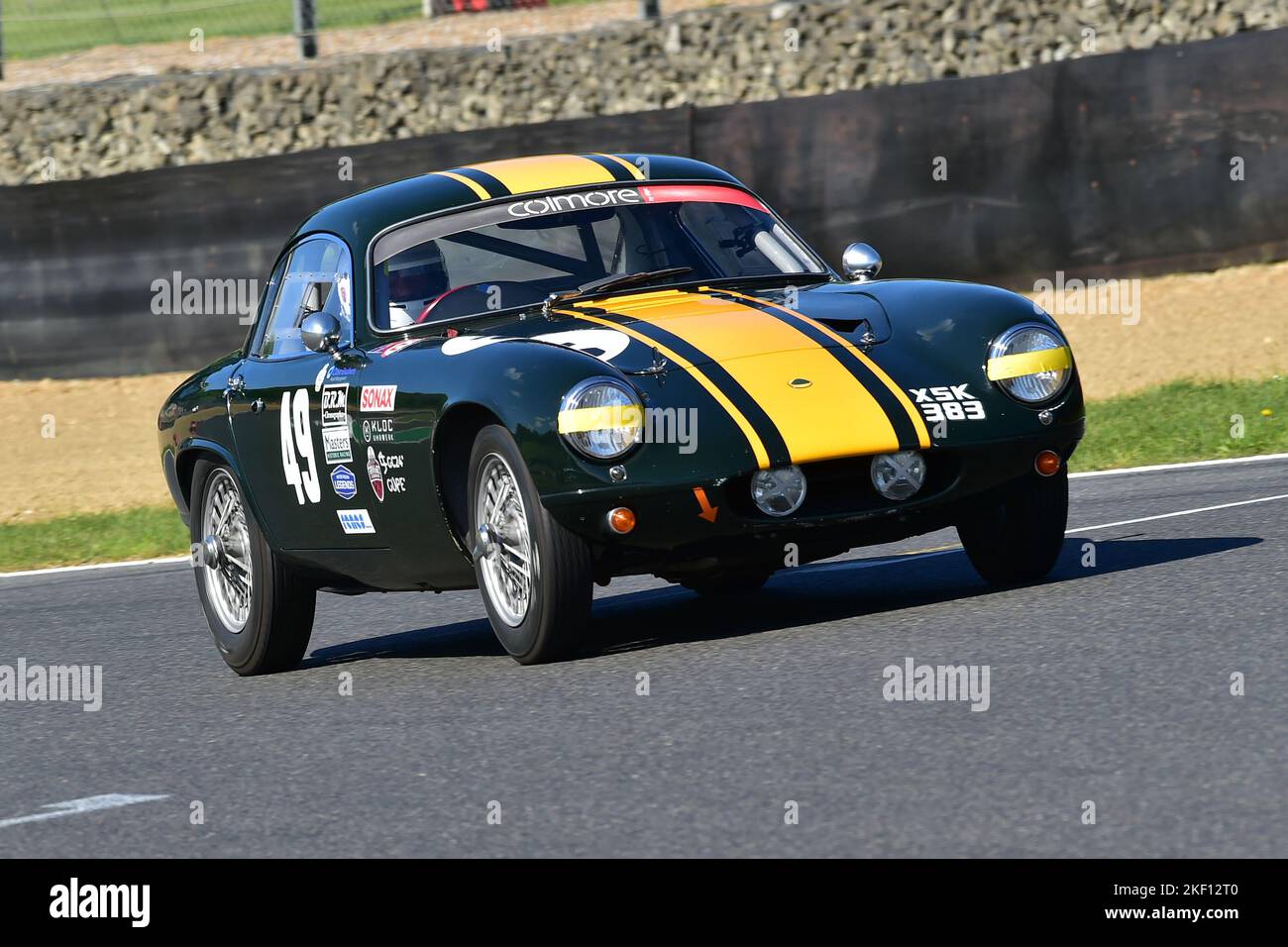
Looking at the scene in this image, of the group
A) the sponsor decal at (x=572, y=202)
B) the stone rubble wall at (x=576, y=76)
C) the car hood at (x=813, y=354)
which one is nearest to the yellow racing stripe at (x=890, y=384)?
the car hood at (x=813, y=354)

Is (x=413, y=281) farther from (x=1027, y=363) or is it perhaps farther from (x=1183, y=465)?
(x=1183, y=465)

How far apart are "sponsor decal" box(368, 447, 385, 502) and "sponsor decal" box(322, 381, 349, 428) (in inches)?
7.2

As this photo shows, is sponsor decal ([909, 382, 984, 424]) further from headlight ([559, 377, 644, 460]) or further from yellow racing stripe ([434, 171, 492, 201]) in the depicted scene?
yellow racing stripe ([434, 171, 492, 201])

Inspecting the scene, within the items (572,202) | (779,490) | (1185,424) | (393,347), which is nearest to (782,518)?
(779,490)

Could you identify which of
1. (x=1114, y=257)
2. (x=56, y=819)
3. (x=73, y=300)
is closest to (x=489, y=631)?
(x=56, y=819)

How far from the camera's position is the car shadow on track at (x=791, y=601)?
7.33 metres

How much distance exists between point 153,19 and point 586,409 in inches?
724

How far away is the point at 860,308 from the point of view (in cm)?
706

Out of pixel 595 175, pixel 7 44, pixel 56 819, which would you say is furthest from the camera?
pixel 7 44

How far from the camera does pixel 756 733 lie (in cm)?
548

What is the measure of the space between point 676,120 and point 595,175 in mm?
8421

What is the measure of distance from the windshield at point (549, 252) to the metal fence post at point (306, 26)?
12916 millimetres
